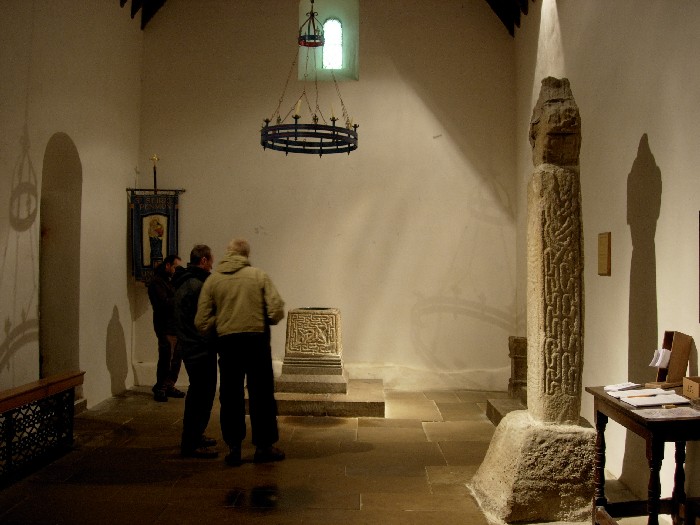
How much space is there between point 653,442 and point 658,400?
1.00ft

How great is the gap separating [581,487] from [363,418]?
315cm

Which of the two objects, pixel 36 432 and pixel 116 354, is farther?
pixel 116 354

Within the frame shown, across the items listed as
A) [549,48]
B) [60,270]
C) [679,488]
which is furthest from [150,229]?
[679,488]

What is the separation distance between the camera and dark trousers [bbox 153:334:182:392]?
795cm

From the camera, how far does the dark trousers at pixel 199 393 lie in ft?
17.7

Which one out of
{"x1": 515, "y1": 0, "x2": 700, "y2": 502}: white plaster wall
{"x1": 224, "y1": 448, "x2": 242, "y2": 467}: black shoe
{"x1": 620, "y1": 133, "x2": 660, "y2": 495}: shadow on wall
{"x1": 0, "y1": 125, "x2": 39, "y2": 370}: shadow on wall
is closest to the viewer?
{"x1": 515, "y1": 0, "x2": 700, "y2": 502}: white plaster wall

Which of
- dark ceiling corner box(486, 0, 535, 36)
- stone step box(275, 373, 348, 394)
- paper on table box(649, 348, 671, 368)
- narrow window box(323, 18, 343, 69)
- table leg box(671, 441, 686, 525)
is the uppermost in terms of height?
dark ceiling corner box(486, 0, 535, 36)

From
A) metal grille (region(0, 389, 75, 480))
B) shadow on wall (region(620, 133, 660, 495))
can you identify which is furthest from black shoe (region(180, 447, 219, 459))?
shadow on wall (region(620, 133, 660, 495))

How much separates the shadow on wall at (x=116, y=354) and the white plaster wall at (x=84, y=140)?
1cm

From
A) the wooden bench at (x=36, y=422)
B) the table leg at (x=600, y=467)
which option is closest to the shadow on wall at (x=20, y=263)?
the wooden bench at (x=36, y=422)

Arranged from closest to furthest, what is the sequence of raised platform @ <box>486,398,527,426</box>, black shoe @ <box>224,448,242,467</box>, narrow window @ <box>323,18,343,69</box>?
black shoe @ <box>224,448,242,467</box> < raised platform @ <box>486,398,527,426</box> < narrow window @ <box>323,18,343,69</box>

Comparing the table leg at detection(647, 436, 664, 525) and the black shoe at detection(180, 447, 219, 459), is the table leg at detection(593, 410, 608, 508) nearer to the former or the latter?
the table leg at detection(647, 436, 664, 525)

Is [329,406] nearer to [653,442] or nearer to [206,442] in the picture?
[206,442]

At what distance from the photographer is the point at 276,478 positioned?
16.5 feet
